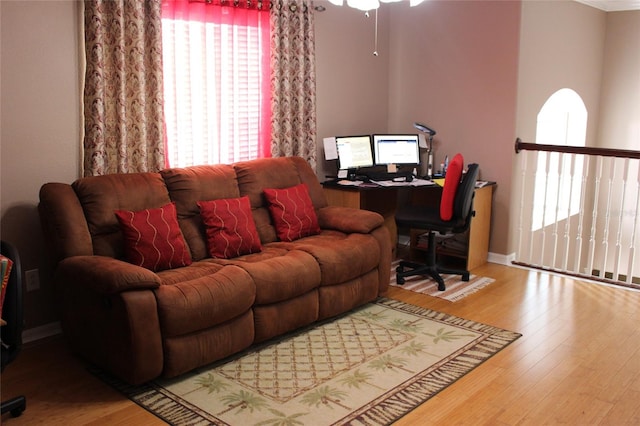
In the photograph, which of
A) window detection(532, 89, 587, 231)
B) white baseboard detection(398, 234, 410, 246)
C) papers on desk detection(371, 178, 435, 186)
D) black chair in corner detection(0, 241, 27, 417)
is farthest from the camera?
window detection(532, 89, 587, 231)

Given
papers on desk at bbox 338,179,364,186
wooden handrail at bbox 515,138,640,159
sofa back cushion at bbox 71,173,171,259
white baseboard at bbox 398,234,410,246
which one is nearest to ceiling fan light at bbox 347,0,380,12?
sofa back cushion at bbox 71,173,171,259

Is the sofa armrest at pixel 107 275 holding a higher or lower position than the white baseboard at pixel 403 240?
higher

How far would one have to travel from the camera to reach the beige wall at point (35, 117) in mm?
3459

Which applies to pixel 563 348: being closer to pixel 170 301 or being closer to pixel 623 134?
pixel 170 301

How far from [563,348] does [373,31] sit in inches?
127

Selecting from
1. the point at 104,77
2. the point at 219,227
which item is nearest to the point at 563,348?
the point at 219,227

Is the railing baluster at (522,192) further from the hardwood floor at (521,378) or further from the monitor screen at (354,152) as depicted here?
the monitor screen at (354,152)

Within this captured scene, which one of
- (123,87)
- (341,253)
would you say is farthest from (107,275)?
(341,253)

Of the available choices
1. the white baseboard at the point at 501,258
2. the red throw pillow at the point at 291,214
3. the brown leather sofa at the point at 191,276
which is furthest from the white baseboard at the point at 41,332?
the white baseboard at the point at 501,258

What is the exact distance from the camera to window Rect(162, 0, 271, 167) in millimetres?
4184

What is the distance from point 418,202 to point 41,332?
3.24 metres

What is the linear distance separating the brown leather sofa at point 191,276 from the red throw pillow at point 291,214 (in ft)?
0.20

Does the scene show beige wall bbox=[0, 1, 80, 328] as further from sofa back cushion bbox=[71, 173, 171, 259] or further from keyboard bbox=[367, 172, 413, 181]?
keyboard bbox=[367, 172, 413, 181]

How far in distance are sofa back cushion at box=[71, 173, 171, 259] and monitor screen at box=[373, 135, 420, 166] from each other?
7.52ft
